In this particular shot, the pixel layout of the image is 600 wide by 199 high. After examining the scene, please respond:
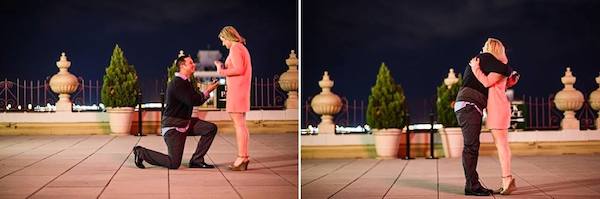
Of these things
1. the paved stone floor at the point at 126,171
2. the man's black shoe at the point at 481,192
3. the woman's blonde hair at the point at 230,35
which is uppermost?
the woman's blonde hair at the point at 230,35

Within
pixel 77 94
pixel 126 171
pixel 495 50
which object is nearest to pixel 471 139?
pixel 495 50

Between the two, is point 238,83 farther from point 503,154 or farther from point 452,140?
point 452,140

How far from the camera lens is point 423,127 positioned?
7.71 m

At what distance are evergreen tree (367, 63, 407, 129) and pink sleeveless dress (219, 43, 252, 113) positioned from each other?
171cm

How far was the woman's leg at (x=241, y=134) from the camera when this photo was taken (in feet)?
20.0

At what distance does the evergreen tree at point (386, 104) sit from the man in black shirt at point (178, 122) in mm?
1922

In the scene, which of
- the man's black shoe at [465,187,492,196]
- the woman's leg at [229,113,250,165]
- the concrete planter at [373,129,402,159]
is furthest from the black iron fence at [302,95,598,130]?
the man's black shoe at [465,187,492,196]

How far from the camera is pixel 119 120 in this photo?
6480 mm

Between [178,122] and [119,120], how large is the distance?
0.70m

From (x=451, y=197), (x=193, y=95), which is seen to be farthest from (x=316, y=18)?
(x=451, y=197)

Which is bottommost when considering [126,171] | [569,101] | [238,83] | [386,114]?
[126,171]

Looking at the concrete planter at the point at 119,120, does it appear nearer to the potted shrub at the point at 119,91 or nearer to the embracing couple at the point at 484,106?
the potted shrub at the point at 119,91

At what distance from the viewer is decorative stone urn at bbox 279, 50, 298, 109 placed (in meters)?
6.44

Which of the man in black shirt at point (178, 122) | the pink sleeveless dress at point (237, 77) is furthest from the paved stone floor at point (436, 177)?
the man in black shirt at point (178, 122)
